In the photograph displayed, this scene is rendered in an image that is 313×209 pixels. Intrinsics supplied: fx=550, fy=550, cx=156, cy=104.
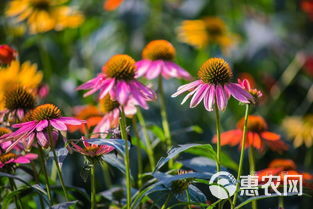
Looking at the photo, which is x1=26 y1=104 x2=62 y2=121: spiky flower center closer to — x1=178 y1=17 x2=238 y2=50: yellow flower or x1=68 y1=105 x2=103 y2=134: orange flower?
x1=68 y1=105 x2=103 y2=134: orange flower

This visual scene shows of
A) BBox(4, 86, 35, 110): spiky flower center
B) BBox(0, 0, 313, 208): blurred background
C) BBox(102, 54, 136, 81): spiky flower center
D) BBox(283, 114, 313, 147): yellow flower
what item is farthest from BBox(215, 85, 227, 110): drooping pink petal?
BBox(283, 114, 313, 147): yellow flower

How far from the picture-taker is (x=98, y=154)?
2.63ft

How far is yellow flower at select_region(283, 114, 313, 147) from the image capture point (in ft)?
5.41

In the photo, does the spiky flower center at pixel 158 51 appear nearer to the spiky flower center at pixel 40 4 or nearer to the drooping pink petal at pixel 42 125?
the drooping pink petal at pixel 42 125

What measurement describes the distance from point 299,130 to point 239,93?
950 mm

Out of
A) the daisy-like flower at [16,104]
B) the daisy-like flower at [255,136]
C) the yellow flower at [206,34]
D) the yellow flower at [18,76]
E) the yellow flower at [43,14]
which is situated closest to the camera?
the daisy-like flower at [16,104]

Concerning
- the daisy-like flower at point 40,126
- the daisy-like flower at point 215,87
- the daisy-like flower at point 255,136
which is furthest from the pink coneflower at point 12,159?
the daisy-like flower at point 255,136

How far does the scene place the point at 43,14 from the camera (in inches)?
67.7

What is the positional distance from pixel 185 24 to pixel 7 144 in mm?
1404

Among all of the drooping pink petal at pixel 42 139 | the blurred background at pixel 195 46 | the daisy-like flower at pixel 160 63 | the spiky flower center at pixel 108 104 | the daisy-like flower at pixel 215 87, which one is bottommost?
the blurred background at pixel 195 46

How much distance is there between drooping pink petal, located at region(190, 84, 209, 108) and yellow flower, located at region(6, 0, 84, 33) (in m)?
0.89

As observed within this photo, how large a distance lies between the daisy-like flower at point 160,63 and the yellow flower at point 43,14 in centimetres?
57

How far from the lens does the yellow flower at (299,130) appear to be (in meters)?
1.65

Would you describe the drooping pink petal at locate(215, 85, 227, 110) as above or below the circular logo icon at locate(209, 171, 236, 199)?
above
